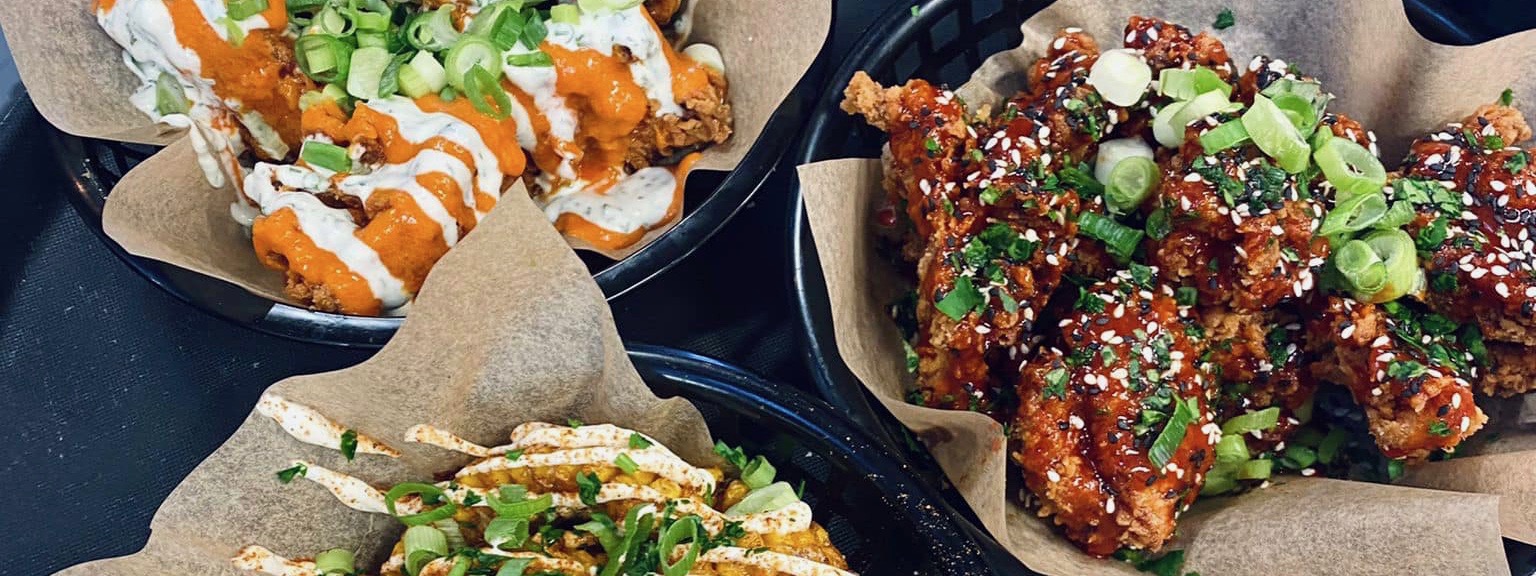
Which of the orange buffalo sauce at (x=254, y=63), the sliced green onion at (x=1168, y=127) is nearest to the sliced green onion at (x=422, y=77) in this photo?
the orange buffalo sauce at (x=254, y=63)

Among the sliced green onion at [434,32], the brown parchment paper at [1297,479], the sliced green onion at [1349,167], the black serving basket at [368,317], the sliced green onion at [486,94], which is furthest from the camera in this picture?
the sliced green onion at [434,32]

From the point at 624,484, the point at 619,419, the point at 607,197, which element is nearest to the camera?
the point at 624,484

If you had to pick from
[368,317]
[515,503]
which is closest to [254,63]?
[368,317]

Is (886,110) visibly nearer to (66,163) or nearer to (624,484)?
(624,484)

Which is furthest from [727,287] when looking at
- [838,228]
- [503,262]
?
[503,262]

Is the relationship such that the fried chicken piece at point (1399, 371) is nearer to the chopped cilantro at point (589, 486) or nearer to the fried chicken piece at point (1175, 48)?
the fried chicken piece at point (1175, 48)

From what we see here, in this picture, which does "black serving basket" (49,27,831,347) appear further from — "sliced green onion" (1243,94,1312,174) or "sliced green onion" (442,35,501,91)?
"sliced green onion" (1243,94,1312,174)
